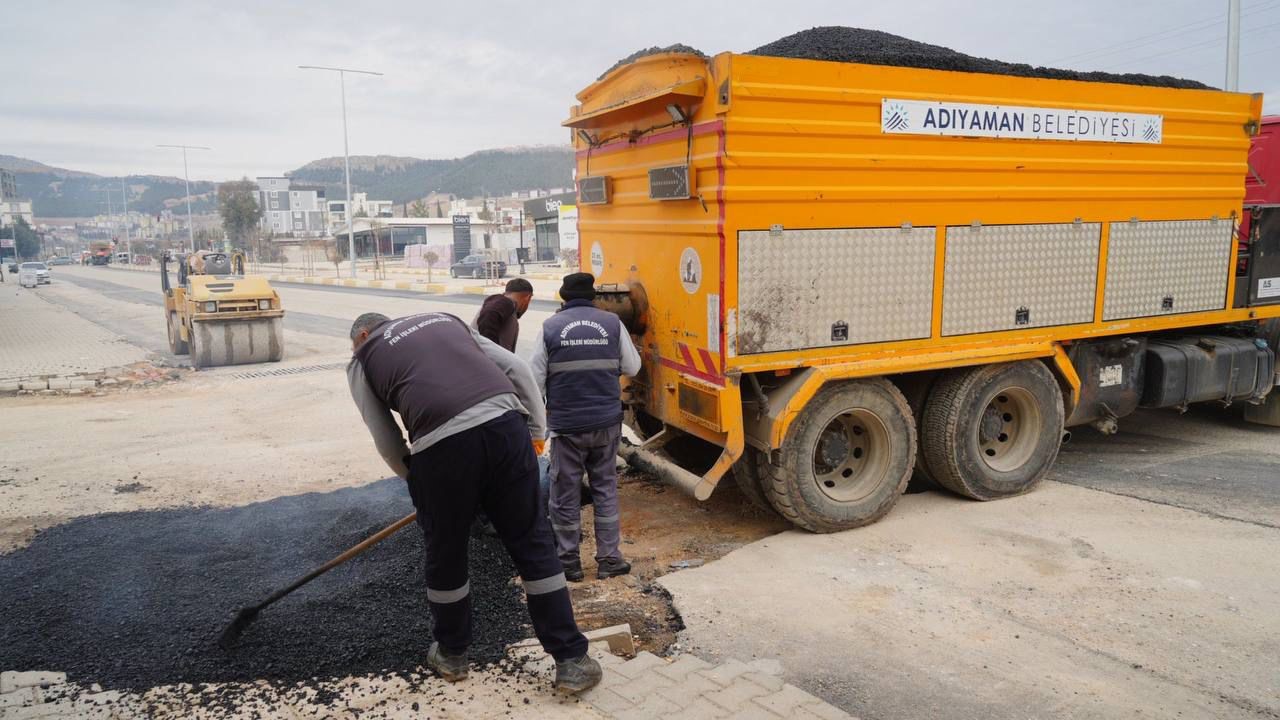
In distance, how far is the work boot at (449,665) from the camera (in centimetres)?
369

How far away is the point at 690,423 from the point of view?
217 inches

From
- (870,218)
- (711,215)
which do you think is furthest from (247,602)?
(870,218)

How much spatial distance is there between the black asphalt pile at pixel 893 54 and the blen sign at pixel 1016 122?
0.26 metres

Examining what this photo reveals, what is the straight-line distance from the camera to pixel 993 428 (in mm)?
6145

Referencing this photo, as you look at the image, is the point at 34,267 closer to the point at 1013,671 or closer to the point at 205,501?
the point at 205,501

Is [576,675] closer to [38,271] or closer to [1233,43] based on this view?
[1233,43]

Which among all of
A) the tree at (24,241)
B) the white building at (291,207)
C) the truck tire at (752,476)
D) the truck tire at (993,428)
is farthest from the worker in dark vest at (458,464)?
the white building at (291,207)

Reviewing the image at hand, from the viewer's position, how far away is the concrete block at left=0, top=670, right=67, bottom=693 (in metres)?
3.70

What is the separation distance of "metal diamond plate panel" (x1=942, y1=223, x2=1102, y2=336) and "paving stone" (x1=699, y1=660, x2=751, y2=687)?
9.36 feet

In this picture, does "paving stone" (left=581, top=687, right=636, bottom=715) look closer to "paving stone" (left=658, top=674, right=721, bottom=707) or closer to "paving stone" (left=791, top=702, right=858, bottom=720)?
"paving stone" (left=658, top=674, right=721, bottom=707)

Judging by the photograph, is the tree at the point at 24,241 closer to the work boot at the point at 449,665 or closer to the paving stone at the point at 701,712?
the work boot at the point at 449,665

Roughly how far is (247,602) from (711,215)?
3213 mm

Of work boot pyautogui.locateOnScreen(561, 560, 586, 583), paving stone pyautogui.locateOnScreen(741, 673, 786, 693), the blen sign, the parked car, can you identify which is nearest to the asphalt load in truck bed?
work boot pyautogui.locateOnScreen(561, 560, 586, 583)

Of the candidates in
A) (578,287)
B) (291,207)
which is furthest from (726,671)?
(291,207)
